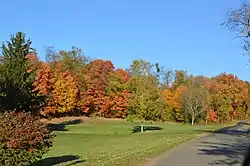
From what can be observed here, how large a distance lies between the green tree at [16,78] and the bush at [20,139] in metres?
33.7

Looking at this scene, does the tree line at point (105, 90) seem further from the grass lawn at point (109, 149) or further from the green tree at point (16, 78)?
the grass lawn at point (109, 149)

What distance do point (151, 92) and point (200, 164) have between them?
4512cm

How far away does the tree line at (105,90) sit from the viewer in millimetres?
51969

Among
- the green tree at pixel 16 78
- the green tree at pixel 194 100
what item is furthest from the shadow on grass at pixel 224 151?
the green tree at pixel 194 100

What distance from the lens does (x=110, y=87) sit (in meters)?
87.8

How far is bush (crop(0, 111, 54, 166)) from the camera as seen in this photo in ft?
46.1

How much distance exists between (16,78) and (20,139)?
37411mm

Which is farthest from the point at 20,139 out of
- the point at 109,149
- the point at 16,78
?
the point at 16,78

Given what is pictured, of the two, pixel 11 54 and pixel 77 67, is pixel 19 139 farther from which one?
pixel 77 67

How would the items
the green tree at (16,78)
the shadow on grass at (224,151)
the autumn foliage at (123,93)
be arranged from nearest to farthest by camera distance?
the shadow on grass at (224,151)
the green tree at (16,78)
the autumn foliage at (123,93)

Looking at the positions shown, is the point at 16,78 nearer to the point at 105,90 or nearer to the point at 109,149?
the point at 109,149

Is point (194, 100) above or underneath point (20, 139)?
above

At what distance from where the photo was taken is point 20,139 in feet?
46.4

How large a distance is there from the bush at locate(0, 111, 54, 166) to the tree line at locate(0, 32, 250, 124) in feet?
111
